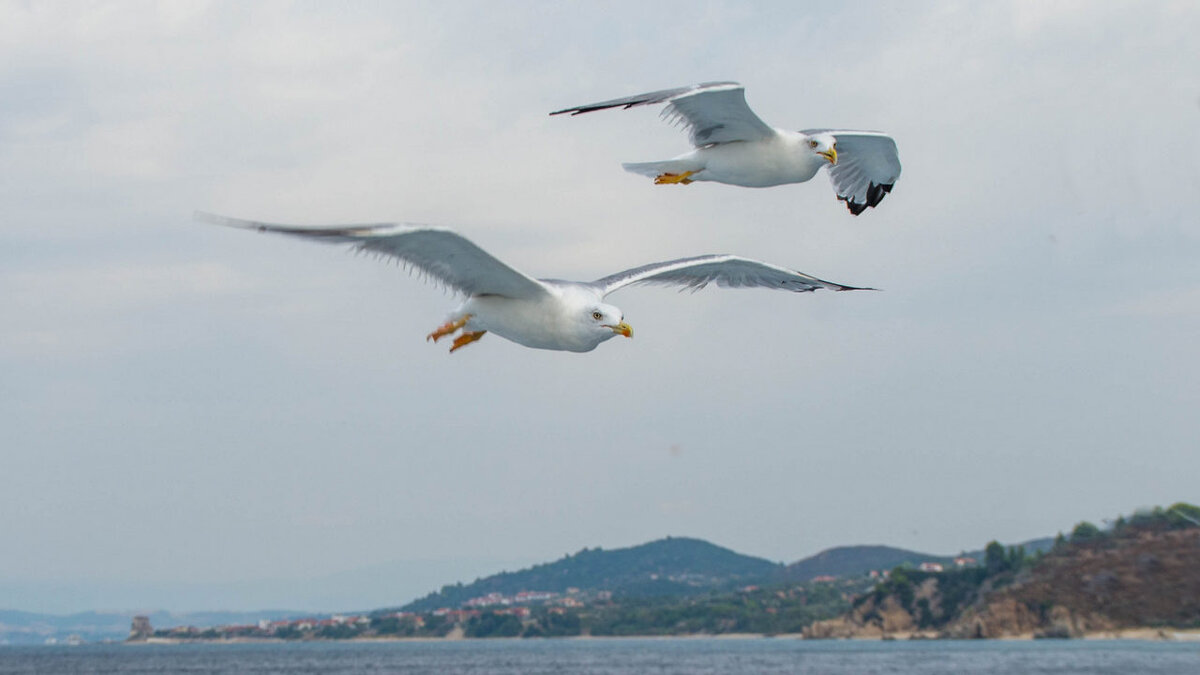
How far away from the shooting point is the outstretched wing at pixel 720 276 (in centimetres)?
1506

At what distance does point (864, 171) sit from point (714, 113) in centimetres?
452

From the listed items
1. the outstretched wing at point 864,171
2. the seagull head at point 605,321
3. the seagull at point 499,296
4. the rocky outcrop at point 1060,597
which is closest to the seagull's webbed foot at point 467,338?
the seagull at point 499,296

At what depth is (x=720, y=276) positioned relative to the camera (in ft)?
54.7

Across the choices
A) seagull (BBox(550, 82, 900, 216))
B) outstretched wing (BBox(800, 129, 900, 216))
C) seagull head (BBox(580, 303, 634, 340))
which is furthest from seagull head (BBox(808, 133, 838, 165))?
seagull head (BBox(580, 303, 634, 340))

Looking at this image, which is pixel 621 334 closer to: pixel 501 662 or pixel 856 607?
pixel 501 662

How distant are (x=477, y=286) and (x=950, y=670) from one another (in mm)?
113501

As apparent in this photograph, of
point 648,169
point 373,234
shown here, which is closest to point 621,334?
point 373,234

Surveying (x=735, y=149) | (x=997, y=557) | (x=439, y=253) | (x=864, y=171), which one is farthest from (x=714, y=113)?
(x=997, y=557)

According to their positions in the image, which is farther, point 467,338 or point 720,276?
point 720,276

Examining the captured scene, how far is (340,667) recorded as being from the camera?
481 feet

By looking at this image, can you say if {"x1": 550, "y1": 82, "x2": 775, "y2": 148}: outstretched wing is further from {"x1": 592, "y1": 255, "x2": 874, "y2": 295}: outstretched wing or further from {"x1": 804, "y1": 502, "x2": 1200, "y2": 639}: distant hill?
{"x1": 804, "y1": 502, "x2": 1200, "y2": 639}: distant hill

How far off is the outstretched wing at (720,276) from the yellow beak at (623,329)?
182cm

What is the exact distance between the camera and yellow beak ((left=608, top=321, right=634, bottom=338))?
12.4m

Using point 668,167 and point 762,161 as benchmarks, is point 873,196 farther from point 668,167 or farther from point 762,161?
point 668,167
